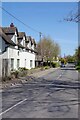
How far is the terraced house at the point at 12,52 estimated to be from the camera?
34.3m

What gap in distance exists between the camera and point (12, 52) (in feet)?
152

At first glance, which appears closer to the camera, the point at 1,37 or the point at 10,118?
the point at 10,118

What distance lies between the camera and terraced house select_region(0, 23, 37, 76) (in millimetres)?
34294

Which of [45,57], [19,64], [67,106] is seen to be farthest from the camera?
[45,57]

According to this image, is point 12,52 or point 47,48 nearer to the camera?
point 12,52

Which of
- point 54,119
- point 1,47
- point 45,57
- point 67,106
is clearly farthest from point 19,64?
point 45,57

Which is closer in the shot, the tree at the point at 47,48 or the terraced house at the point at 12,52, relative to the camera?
the terraced house at the point at 12,52

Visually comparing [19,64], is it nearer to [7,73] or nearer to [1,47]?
[1,47]

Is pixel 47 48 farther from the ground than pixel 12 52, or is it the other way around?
pixel 47 48

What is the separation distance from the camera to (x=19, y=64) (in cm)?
Result: 5316

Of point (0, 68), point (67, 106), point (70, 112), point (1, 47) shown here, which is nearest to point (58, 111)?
point (70, 112)

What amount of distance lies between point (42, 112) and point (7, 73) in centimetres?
2183

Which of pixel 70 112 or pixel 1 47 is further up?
pixel 1 47

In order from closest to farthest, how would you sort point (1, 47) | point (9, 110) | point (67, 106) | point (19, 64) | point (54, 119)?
point (54, 119) → point (9, 110) → point (67, 106) → point (1, 47) → point (19, 64)
